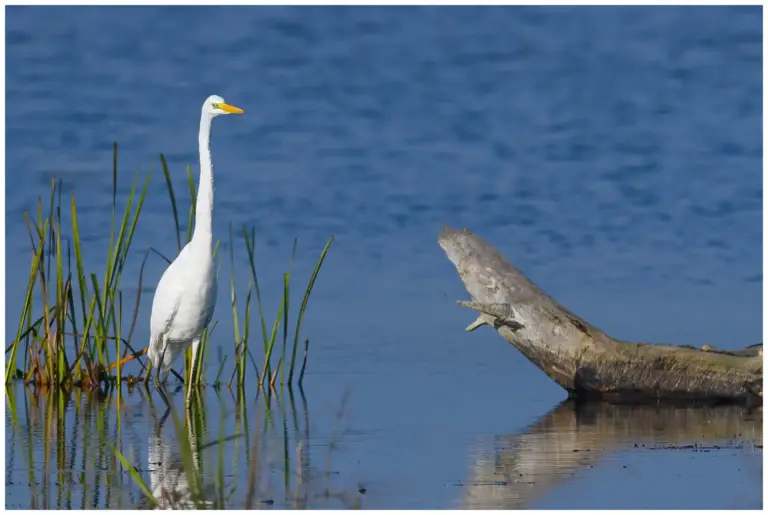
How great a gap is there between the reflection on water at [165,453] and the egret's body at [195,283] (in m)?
0.41

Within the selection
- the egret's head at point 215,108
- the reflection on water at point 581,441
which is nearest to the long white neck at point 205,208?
the egret's head at point 215,108

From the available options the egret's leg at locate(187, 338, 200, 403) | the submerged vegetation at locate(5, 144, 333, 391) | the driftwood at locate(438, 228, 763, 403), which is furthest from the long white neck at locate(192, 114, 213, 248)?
the driftwood at locate(438, 228, 763, 403)

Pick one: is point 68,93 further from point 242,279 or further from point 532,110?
point 242,279

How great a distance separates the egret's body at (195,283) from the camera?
943 cm

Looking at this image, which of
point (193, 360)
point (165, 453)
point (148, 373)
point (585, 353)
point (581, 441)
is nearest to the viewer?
point (165, 453)

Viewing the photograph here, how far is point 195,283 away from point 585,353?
8.08ft

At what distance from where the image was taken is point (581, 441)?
7887 mm

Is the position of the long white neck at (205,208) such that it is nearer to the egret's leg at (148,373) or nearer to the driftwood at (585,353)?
the egret's leg at (148,373)

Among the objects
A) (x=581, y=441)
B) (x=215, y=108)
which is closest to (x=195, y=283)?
(x=215, y=108)

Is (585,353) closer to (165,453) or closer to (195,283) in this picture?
(195,283)

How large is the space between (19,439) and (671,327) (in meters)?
5.69

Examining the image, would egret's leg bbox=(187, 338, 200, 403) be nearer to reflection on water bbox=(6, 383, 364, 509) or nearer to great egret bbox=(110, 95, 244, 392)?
great egret bbox=(110, 95, 244, 392)

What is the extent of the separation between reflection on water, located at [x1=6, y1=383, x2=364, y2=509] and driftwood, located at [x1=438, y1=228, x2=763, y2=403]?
1349 millimetres

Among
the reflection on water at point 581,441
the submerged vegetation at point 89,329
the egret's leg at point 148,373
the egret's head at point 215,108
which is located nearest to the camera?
the reflection on water at point 581,441
